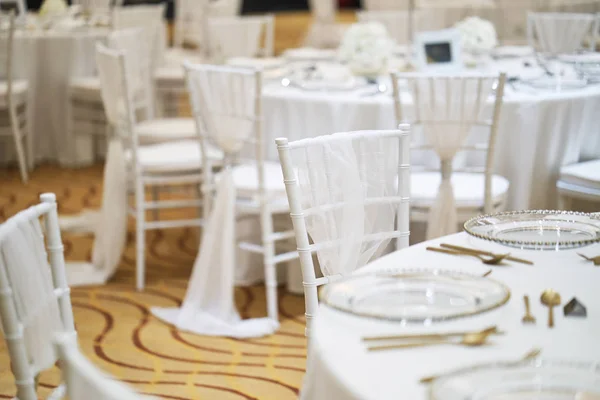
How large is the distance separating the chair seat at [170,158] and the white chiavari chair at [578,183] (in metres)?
1.43

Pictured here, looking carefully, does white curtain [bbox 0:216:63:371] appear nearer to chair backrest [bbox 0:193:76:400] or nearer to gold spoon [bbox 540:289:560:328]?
chair backrest [bbox 0:193:76:400]

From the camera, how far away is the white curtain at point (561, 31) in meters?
4.93

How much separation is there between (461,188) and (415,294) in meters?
2.08

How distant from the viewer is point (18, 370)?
153 centimetres

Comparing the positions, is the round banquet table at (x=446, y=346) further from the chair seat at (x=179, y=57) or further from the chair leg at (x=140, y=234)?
the chair seat at (x=179, y=57)

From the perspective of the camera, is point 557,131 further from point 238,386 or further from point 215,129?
point 238,386

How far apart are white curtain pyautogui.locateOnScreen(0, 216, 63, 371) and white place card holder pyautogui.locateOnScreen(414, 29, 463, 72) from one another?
2586mm

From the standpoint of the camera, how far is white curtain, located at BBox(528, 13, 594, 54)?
4.93 m

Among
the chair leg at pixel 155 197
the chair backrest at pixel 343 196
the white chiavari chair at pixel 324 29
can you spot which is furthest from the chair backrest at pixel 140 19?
the chair backrest at pixel 343 196

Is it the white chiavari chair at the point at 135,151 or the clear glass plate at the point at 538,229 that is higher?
the clear glass plate at the point at 538,229

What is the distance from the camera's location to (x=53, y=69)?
6.23 meters

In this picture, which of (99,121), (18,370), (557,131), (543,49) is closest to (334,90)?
(557,131)

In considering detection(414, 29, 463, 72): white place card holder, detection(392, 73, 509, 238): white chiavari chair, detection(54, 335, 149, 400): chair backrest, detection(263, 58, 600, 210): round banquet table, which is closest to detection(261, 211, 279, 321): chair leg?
detection(263, 58, 600, 210): round banquet table

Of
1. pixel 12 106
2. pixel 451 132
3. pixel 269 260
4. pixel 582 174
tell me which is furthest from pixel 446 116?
pixel 12 106
